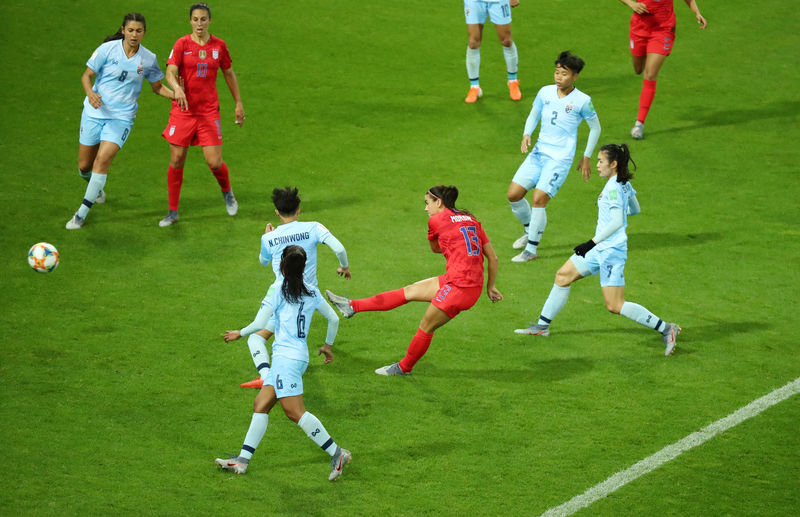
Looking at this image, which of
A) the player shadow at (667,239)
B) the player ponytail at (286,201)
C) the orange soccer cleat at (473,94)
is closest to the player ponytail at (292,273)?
the player ponytail at (286,201)

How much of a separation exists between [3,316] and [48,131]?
5.49 meters

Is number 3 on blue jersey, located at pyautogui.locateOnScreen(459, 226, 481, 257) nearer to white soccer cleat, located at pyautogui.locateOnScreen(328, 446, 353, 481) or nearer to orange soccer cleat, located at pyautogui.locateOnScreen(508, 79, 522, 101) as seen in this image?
white soccer cleat, located at pyautogui.locateOnScreen(328, 446, 353, 481)

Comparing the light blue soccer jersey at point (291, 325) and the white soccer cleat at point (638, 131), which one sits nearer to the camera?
the light blue soccer jersey at point (291, 325)

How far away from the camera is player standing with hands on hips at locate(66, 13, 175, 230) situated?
11078 mm

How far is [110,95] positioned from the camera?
442 inches

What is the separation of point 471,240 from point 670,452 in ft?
7.96

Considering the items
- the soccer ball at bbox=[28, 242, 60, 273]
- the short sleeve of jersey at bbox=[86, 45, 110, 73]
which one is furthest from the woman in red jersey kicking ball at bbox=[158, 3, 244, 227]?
the soccer ball at bbox=[28, 242, 60, 273]

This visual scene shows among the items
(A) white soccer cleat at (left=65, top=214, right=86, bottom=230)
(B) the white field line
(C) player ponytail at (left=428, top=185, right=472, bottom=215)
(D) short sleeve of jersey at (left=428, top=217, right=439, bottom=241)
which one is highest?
(C) player ponytail at (left=428, top=185, right=472, bottom=215)

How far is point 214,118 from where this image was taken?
11.4 m

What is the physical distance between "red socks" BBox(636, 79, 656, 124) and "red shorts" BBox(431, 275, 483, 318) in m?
6.96

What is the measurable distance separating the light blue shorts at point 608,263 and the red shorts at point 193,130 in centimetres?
491

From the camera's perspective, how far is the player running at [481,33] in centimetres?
1481

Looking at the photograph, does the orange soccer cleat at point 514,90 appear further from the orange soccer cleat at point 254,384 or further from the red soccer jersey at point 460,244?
the orange soccer cleat at point 254,384

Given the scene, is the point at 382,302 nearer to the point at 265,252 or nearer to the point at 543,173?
the point at 265,252
